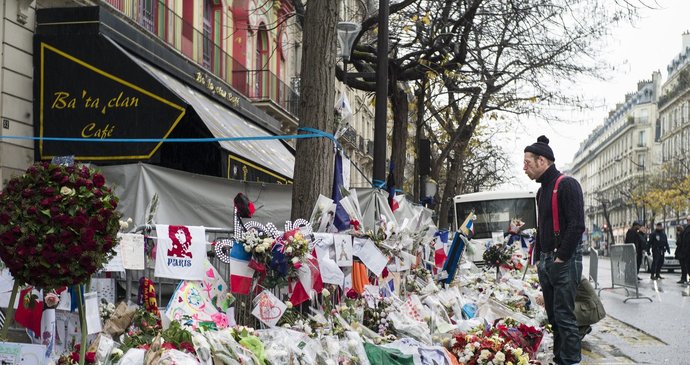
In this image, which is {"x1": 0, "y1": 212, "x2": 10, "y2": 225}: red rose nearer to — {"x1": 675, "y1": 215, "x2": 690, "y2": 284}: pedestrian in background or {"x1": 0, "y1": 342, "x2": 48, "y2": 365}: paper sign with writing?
{"x1": 0, "y1": 342, "x2": 48, "y2": 365}: paper sign with writing

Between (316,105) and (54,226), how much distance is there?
419 centimetres

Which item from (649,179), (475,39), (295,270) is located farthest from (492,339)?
(649,179)

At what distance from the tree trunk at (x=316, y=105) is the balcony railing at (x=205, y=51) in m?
7.81

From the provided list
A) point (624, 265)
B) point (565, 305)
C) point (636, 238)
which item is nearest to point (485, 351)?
point (565, 305)

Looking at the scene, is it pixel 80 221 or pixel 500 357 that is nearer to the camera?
pixel 80 221

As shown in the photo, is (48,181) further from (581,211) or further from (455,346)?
(581,211)

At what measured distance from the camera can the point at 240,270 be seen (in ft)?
17.9

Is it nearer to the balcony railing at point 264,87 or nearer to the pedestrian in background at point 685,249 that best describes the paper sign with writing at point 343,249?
the balcony railing at point 264,87

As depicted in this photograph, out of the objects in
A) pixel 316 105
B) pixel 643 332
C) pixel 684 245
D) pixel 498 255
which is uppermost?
pixel 316 105

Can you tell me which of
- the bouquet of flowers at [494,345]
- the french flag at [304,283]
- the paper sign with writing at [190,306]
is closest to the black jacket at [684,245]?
the bouquet of flowers at [494,345]

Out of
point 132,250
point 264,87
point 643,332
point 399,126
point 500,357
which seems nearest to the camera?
point 132,250

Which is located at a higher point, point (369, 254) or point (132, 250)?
point (132, 250)

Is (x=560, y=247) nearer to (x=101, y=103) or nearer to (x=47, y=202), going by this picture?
(x=47, y=202)

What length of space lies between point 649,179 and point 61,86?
78.7 m
